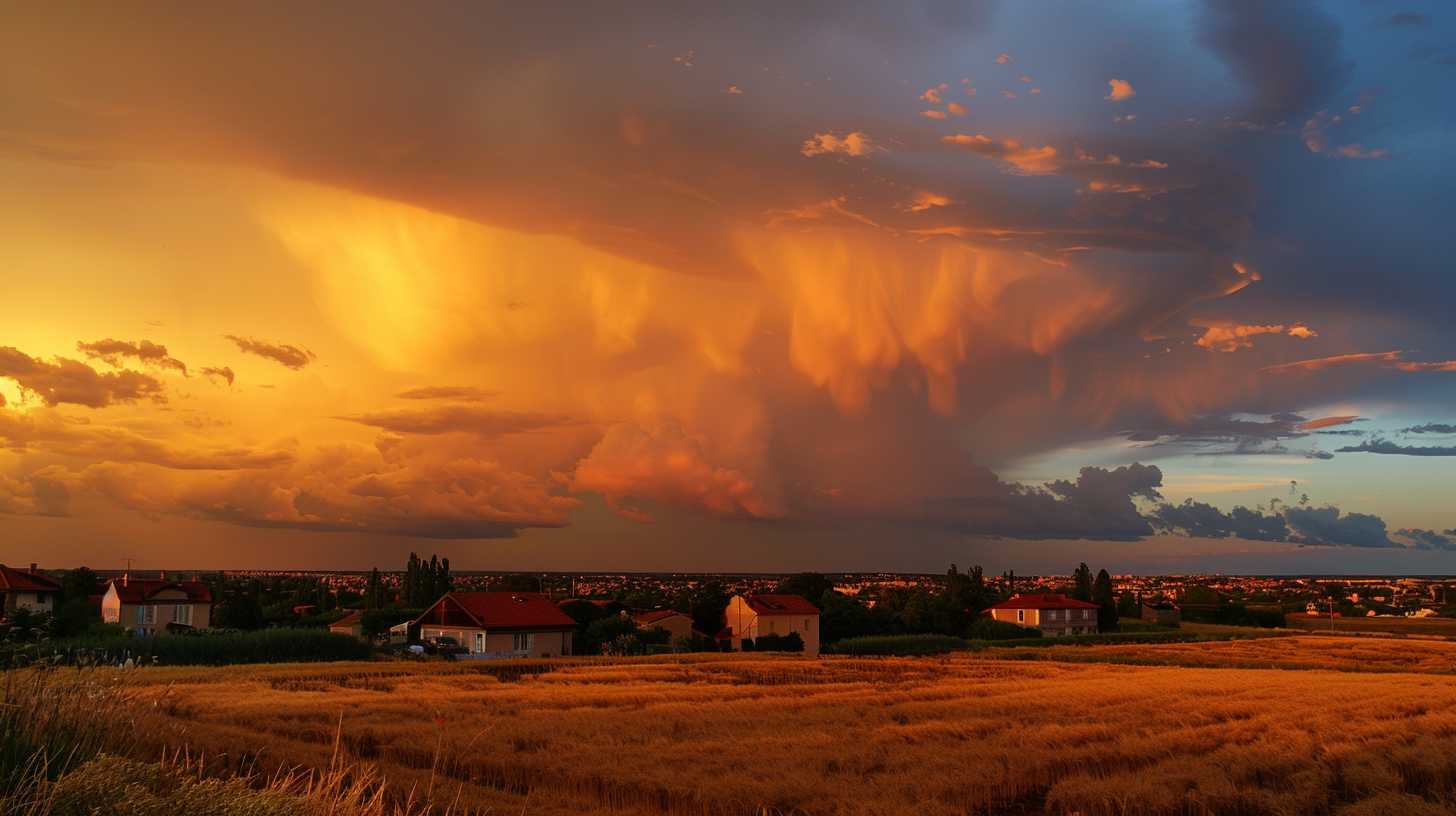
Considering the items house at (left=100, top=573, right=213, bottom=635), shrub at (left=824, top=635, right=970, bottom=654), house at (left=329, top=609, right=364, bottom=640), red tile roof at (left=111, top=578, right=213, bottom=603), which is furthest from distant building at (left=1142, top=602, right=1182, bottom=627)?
red tile roof at (left=111, top=578, right=213, bottom=603)

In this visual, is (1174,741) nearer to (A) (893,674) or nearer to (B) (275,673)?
(A) (893,674)

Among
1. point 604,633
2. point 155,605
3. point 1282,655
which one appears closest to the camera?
point 1282,655

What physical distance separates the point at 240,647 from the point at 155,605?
44.2 m

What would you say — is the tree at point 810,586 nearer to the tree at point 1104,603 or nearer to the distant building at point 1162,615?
the tree at point 1104,603

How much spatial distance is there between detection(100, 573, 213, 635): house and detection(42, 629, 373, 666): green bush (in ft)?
116

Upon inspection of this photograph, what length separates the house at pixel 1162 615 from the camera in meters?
133

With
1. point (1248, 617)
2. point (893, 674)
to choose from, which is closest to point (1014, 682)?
point (893, 674)

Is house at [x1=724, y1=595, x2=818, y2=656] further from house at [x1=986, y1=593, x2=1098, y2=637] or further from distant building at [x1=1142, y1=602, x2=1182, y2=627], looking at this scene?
distant building at [x1=1142, y1=602, x2=1182, y2=627]

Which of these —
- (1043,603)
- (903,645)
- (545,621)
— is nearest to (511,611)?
(545,621)

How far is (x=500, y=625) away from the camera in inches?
2948

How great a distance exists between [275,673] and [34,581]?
55469 millimetres

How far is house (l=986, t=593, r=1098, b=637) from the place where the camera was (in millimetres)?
112188

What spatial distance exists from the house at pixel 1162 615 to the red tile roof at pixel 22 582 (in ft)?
409

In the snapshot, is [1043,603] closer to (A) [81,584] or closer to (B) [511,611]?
(B) [511,611]
